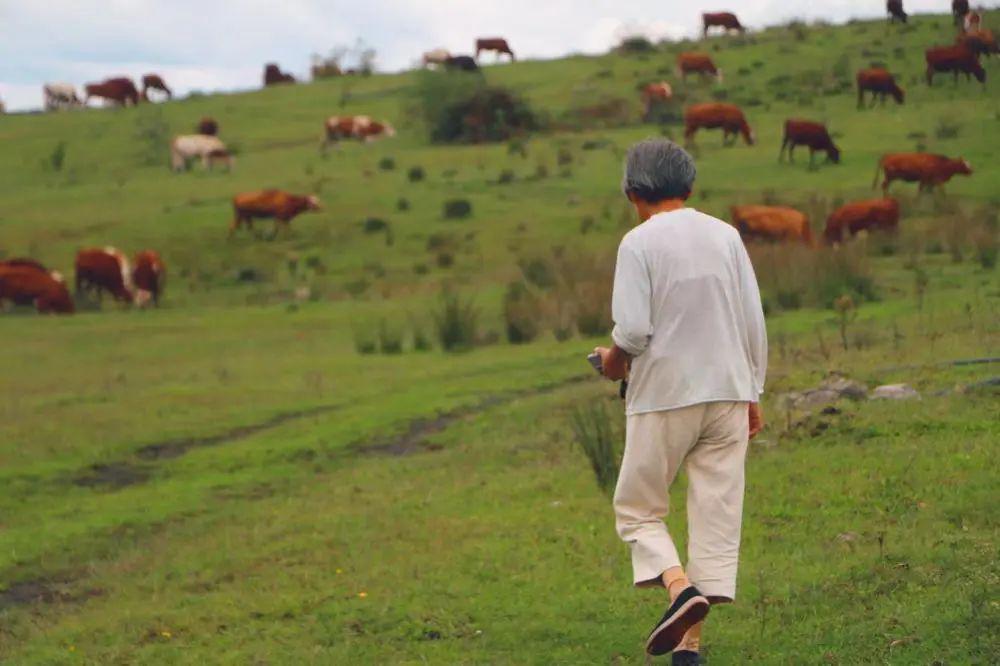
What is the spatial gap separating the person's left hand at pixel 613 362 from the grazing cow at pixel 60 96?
53.9 meters

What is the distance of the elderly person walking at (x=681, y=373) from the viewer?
563cm

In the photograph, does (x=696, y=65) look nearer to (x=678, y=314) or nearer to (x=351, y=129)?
(x=351, y=129)

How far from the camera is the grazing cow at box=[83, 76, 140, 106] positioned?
2090 inches

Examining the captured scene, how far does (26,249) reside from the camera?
30188 mm

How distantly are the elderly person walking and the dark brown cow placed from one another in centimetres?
Result: 2091

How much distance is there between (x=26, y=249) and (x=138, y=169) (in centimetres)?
1073

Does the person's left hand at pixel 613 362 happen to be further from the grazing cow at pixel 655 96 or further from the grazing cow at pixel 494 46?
the grazing cow at pixel 494 46

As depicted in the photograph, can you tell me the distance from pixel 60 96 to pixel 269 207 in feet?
99.3

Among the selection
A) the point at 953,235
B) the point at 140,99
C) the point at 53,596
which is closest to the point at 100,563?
the point at 53,596

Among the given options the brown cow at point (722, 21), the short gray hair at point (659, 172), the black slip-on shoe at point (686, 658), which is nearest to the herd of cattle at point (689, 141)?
the brown cow at point (722, 21)

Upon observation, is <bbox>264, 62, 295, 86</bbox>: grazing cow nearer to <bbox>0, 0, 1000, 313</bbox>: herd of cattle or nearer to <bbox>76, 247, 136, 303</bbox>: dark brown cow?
<bbox>0, 0, 1000, 313</bbox>: herd of cattle

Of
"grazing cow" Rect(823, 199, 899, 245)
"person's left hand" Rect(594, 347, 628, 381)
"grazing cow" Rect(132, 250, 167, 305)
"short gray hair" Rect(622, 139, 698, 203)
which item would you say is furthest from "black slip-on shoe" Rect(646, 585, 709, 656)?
"grazing cow" Rect(132, 250, 167, 305)

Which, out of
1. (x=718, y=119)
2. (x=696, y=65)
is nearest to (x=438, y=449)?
(x=718, y=119)

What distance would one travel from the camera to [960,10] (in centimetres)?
4375
